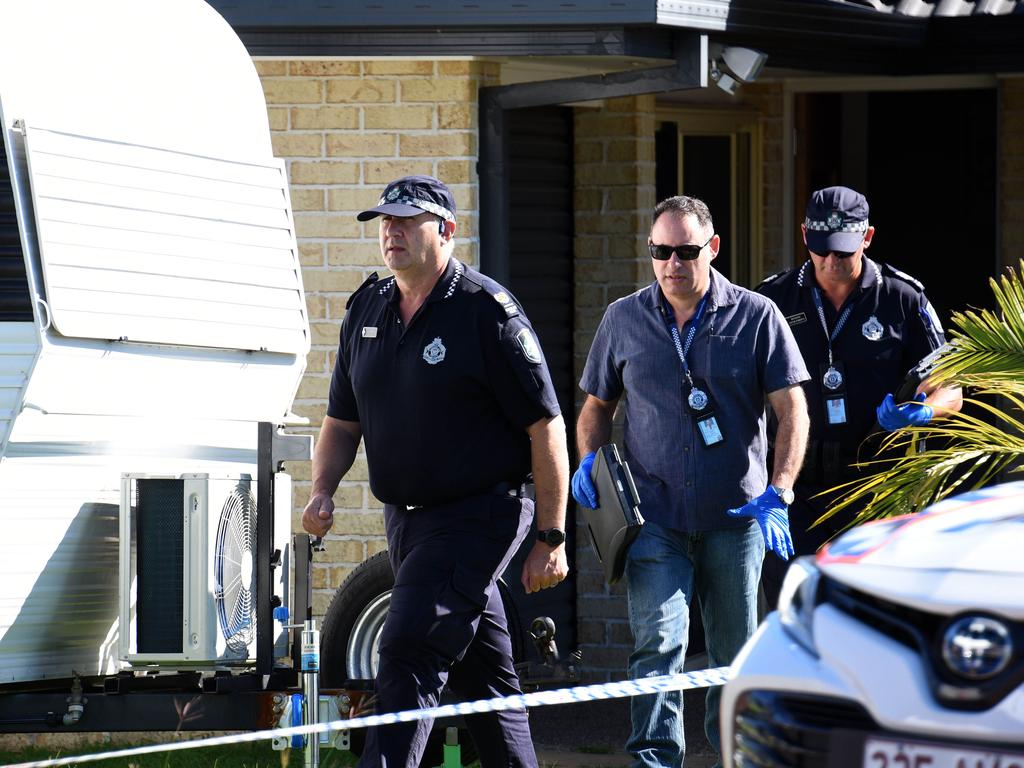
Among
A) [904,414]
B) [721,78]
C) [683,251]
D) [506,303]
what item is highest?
[721,78]

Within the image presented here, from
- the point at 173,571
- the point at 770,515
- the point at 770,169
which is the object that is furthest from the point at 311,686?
the point at 770,169

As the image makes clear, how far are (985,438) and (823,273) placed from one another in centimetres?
108

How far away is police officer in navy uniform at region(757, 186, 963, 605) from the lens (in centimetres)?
684

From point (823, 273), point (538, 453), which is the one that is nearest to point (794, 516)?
point (823, 273)

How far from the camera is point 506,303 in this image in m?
5.91

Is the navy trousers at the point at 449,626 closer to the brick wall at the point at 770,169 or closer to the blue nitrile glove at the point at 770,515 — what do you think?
the blue nitrile glove at the point at 770,515

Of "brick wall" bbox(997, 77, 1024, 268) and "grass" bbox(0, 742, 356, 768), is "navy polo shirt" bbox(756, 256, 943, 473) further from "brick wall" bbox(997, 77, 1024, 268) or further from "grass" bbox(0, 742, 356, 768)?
"brick wall" bbox(997, 77, 1024, 268)

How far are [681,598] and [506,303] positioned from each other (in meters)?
1.10

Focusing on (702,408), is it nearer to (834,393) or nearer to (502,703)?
(834,393)

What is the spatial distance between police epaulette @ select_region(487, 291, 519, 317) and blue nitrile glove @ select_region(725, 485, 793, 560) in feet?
3.09

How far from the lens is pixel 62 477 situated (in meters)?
6.12

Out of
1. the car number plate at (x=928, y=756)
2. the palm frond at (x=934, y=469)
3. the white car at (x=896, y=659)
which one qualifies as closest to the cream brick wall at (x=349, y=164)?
the palm frond at (x=934, y=469)

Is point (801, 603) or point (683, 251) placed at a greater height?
point (683, 251)

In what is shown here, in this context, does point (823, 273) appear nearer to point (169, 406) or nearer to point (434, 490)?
point (434, 490)
